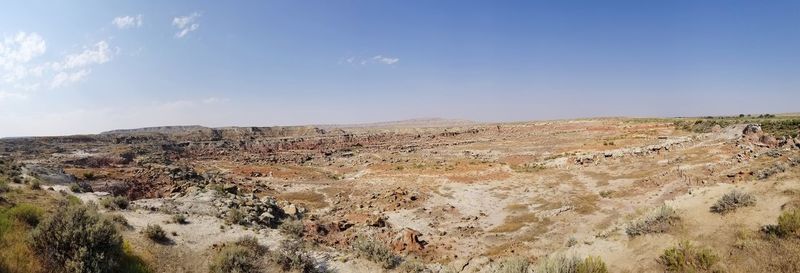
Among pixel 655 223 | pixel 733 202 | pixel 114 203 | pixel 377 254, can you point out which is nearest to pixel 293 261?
pixel 377 254

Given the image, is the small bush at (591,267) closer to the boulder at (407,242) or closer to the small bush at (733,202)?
the small bush at (733,202)

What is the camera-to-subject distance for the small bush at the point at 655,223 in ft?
35.0

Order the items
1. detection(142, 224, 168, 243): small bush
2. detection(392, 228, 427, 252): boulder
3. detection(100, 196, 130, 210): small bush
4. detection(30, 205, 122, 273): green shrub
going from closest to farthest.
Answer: detection(30, 205, 122, 273): green shrub < detection(142, 224, 168, 243): small bush < detection(100, 196, 130, 210): small bush < detection(392, 228, 427, 252): boulder

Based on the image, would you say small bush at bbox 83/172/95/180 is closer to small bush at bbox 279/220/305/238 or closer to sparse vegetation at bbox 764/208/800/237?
small bush at bbox 279/220/305/238

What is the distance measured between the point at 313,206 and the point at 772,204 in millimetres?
21737

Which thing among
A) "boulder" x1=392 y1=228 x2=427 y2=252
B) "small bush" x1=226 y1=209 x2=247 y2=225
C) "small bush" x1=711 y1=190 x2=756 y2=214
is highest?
"small bush" x1=711 y1=190 x2=756 y2=214

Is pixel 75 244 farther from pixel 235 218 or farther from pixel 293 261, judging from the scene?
pixel 235 218

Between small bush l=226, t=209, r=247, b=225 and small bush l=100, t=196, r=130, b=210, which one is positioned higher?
small bush l=100, t=196, r=130, b=210

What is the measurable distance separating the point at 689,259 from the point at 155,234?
43.7 feet

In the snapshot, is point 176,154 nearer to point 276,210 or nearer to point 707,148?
point 276,210

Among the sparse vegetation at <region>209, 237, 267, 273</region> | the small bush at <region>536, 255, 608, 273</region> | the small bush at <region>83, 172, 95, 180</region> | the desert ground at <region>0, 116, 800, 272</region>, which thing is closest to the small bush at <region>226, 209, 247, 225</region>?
the desert ground at <region>0, 116, 800, 272</region>

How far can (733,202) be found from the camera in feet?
36.2

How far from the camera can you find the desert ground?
10.0 m

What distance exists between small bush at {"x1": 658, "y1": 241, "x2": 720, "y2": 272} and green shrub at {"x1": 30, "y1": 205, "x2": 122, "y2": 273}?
37.9 feet
